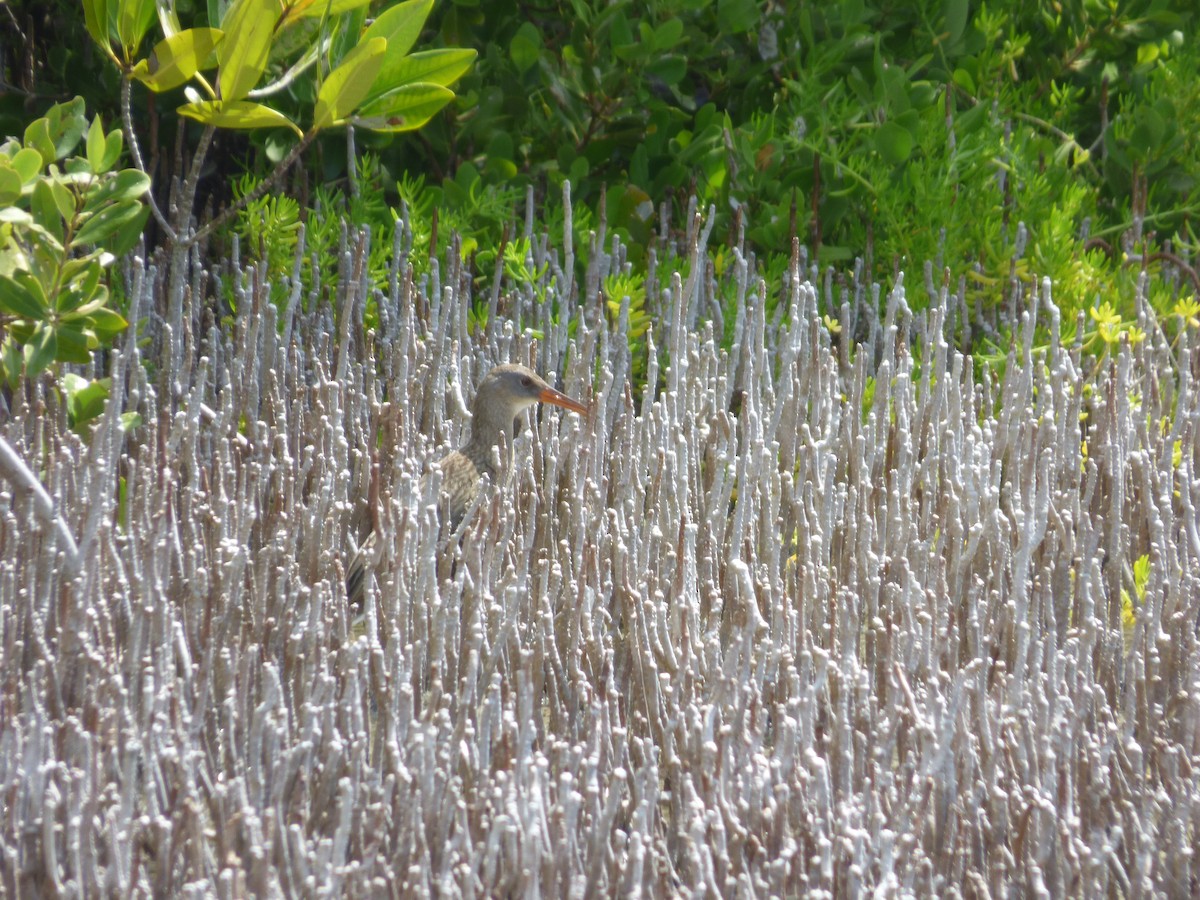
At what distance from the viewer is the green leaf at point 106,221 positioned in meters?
2.57

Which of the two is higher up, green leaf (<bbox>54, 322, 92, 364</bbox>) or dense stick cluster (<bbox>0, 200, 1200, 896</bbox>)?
green leaf (<bbox>54, 322, 92, 364</bbox>)

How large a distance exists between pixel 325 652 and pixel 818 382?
129 centimetres

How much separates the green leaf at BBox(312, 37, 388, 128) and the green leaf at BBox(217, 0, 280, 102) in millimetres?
144

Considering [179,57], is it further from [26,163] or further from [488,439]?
[488,439]

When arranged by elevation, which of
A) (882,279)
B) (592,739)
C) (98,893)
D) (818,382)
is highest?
(882,279)

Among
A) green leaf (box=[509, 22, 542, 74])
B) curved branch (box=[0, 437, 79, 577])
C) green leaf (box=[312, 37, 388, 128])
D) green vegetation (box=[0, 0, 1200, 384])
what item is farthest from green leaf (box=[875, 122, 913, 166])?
curved branch (box=[0, 437, 79, 577])

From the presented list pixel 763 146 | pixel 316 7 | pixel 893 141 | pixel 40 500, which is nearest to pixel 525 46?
pixel 763 146

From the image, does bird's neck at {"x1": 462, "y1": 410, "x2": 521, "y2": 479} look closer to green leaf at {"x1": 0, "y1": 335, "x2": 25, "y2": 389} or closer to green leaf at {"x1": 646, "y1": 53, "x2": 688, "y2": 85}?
green leaf at {"x1": 0, "y1": 335, "x2": 25, "y2": 389}

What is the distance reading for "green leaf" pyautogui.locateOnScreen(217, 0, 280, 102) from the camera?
8.60 ft

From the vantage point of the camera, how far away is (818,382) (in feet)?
9.45

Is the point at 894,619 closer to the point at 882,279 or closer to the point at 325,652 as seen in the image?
the point at 325,652

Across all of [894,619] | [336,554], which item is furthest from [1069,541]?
[336,554]

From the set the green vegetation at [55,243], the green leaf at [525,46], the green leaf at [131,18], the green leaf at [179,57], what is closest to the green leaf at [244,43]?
the green leaf at [179,57]

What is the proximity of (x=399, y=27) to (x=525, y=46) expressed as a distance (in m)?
1.14
